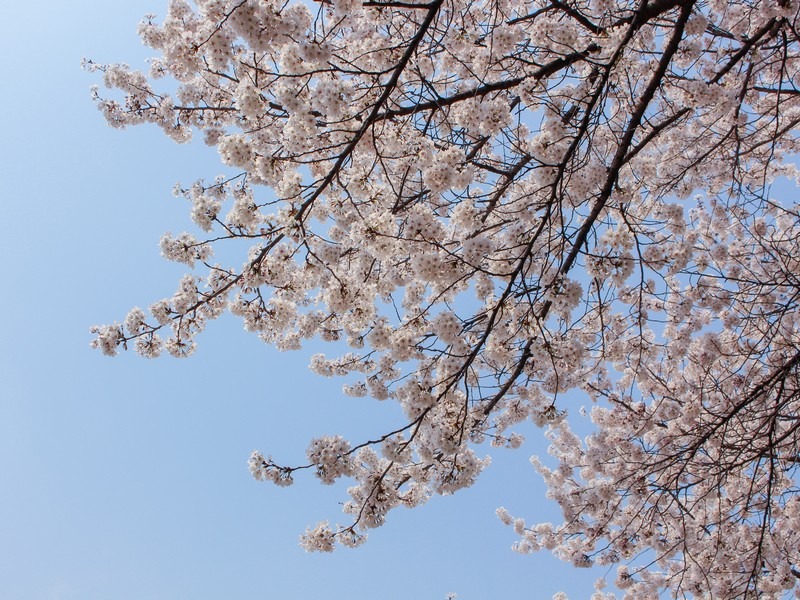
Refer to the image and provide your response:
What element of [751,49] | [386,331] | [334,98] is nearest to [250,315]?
[386,331]

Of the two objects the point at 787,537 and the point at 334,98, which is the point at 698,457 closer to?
the point at 787,537

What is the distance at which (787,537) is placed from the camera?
7.32 metres

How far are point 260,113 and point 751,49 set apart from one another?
4.44 meters

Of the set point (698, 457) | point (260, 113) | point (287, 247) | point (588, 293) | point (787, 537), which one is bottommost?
point (787, 537)

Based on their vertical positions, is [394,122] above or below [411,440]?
above

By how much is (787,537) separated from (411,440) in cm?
631

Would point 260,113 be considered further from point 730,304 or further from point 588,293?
point 730,304

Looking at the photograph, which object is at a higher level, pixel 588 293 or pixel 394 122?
pixel 394 122

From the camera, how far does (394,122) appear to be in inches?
183

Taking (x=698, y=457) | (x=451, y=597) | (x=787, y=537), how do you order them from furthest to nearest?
(x=451, y=597)
(x=787, y=537)
(x=698, y=457)

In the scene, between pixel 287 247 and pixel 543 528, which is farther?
pixel 543 528

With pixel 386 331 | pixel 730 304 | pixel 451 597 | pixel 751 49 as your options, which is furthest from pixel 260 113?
pixel 451 597

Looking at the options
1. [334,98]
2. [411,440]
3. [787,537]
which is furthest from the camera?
[787,537]

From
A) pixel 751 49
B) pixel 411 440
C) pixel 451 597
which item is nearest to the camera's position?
pixel 411 440
